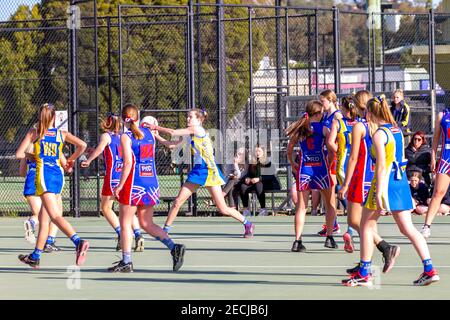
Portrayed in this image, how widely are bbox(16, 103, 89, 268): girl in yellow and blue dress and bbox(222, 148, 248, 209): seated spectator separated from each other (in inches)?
355

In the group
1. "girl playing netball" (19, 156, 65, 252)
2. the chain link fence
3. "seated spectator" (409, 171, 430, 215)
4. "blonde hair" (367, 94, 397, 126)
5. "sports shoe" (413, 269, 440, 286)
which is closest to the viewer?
"blonde hair" (367, 94, 397, 126)

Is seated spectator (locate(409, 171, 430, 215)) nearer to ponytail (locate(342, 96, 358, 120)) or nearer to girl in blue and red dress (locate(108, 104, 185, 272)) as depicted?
ponytail (locate(342, 96, 358, 120))

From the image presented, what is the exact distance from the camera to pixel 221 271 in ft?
42.1

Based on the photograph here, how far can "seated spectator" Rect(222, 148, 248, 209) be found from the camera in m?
22.4

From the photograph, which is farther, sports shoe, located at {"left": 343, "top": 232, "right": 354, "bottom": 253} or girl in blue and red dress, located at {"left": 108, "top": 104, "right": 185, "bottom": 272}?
sports shoe, located at {"left": 343, "top": 232, "right": 354, "bottom": 253}

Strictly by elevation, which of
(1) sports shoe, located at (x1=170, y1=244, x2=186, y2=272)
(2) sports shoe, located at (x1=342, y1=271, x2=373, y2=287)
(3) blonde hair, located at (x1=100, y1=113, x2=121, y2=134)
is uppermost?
(3) blonde hair, located at (x1=100, y1=113, x2=121, y2=134)

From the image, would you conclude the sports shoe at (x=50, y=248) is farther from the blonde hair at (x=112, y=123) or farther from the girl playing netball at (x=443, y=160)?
the girl playing netball at (x=443, y=160)

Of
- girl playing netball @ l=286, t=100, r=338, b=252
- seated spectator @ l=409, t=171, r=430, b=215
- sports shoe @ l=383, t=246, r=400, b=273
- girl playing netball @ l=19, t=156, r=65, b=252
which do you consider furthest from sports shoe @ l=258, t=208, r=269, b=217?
sports shoe @ l=383, t=246, r=400, b=273

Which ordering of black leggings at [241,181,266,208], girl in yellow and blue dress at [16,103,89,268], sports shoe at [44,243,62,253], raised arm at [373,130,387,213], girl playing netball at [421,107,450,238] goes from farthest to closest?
black leggings at [241,181,266,208]
sports shoe at [44,243,62,253]
girl playing netball at [421,107,450,238]
girl in yellow and blue dress at [16,103,89,268]
raised arm at [373,130,387,213]

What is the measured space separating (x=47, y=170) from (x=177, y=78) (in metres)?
14.3

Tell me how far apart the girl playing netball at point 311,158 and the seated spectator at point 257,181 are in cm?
740

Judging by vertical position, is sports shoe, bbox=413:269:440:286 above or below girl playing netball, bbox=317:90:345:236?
below

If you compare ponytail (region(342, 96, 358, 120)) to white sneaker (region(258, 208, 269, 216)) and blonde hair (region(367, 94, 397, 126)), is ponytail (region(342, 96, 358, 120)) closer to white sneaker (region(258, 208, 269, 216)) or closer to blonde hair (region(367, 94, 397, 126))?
blonde hair (region(367, 94, 397, 126))

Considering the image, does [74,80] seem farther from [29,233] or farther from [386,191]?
[386,191]
